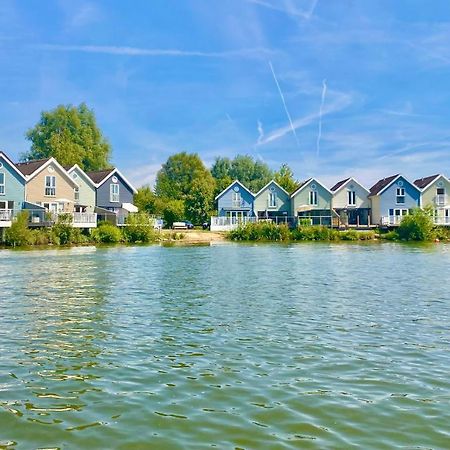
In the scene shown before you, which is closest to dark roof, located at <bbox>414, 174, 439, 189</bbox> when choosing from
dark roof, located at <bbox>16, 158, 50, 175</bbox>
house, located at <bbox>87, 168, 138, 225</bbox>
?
house, located at <bbox>87, 168, 138, 225</bbox>

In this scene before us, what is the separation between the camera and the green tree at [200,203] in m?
69.8

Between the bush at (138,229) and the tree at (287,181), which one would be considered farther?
the tree at (287,181)

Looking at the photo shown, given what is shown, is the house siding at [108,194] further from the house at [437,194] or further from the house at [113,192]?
the house at [437,194]

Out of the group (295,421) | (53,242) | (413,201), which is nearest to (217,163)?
(413,201)

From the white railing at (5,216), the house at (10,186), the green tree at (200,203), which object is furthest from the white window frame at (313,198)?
the white railing at (5,216)

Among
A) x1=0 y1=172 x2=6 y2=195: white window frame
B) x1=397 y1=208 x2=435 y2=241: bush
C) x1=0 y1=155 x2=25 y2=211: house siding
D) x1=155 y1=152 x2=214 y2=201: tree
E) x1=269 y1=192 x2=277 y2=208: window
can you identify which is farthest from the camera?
x1=155 y1=152 x2=214 y2=201: tree

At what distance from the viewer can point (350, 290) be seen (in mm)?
17984

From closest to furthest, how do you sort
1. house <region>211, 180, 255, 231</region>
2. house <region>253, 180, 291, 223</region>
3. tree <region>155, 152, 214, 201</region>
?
1. house <region>211, 180, 255, 231</region>
2. house <region>253, 180, 291, 223</region>
3. tree <region>155, 152, 214, 201</region>

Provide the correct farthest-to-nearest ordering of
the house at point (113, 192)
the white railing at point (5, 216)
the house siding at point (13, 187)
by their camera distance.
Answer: the house at point (113, 192) → the house siding at point (13, 187) → the white railing at point (5, 216)

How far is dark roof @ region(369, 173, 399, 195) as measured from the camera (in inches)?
2594

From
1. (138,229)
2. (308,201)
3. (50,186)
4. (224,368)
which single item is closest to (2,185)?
(50,186)

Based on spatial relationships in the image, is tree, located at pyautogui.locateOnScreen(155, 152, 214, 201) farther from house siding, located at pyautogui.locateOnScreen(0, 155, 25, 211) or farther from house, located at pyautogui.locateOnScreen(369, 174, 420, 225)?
house siding, located at pyautogui.locateOnScreen(0, 155, 25, 211)

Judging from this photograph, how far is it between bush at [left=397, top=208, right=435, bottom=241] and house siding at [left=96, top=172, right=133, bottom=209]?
2938 cm

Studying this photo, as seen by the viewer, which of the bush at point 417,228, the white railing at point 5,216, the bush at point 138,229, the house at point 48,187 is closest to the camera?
the white railing at point 5,216
